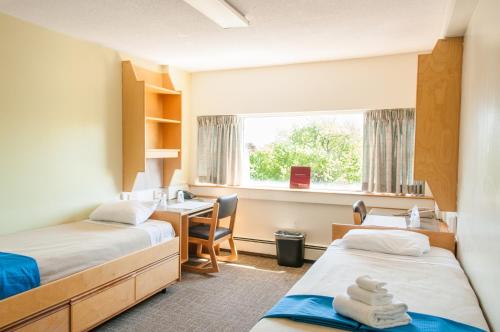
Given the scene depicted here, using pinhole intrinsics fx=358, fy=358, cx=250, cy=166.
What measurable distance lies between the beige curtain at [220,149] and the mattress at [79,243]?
148cm

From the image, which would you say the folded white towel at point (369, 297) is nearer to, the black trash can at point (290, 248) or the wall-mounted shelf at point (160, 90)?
the black trash can at point (290, 248)

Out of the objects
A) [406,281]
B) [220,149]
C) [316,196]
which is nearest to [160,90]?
[220,149]

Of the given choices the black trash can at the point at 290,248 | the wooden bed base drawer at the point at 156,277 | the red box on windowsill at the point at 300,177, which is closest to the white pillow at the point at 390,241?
the black trash can at the point at 290,248

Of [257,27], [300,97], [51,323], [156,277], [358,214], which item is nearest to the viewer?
[51,323]

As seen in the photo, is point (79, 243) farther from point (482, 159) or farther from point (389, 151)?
point (389, 151)

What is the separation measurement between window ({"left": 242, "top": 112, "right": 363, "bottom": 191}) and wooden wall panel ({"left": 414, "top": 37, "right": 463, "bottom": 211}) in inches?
→ 60.7

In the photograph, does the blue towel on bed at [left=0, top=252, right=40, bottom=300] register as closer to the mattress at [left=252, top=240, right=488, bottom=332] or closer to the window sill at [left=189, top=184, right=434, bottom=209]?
the mattress at [left=252, top=240, right=488, bottom=332]

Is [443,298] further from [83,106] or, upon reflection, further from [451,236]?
[83,106]

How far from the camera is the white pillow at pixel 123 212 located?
3289 millimetres

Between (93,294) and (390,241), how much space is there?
2141 millimetres

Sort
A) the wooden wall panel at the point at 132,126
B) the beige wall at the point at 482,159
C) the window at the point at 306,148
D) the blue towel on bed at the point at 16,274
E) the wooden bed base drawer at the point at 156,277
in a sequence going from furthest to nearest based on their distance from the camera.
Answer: the window at the point at 306,148 → the wooden wall panel at the point at 132,126 → the wooden bed base drawer at the point at 156,277 → the blue towel on bed at the point at 16,274 → the beige wall at the point at 482,159

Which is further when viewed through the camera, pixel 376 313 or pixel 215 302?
pixel 215 302

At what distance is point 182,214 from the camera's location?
362 cm

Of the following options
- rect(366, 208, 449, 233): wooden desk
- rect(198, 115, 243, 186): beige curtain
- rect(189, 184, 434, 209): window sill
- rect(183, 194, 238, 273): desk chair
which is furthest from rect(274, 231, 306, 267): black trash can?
rect(198, 115, 243, 186): beige curtain
